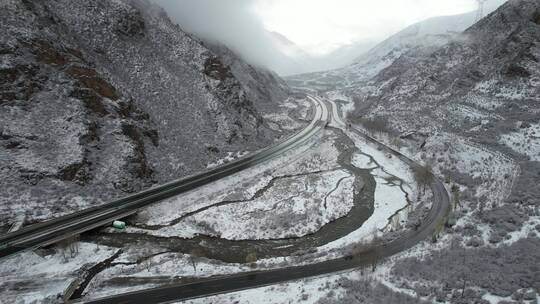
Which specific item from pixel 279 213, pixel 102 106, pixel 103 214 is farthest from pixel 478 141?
pixel 102 106

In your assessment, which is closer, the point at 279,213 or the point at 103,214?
the point at 103,214

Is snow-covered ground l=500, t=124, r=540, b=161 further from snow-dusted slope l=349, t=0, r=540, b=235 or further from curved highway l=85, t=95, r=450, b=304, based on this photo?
curved highway l=85, t=95, r=450, b=304

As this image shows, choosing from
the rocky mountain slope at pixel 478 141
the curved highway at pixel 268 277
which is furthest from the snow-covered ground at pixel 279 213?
the rocky mountain slope at pixel 478 141

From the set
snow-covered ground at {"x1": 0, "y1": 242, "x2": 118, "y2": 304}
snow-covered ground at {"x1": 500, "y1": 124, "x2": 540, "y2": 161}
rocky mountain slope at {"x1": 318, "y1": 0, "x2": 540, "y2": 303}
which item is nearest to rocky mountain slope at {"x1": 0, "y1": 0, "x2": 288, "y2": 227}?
snow-covered ground at {"x1": 0, "y1": 242, "x2": 118, "y2": 304}

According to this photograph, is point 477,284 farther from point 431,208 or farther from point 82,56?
point 82,56

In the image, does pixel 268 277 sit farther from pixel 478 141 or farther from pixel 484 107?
pixel 484 107

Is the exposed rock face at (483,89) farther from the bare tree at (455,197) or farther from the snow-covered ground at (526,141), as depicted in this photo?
the bare tree at (455,197)
